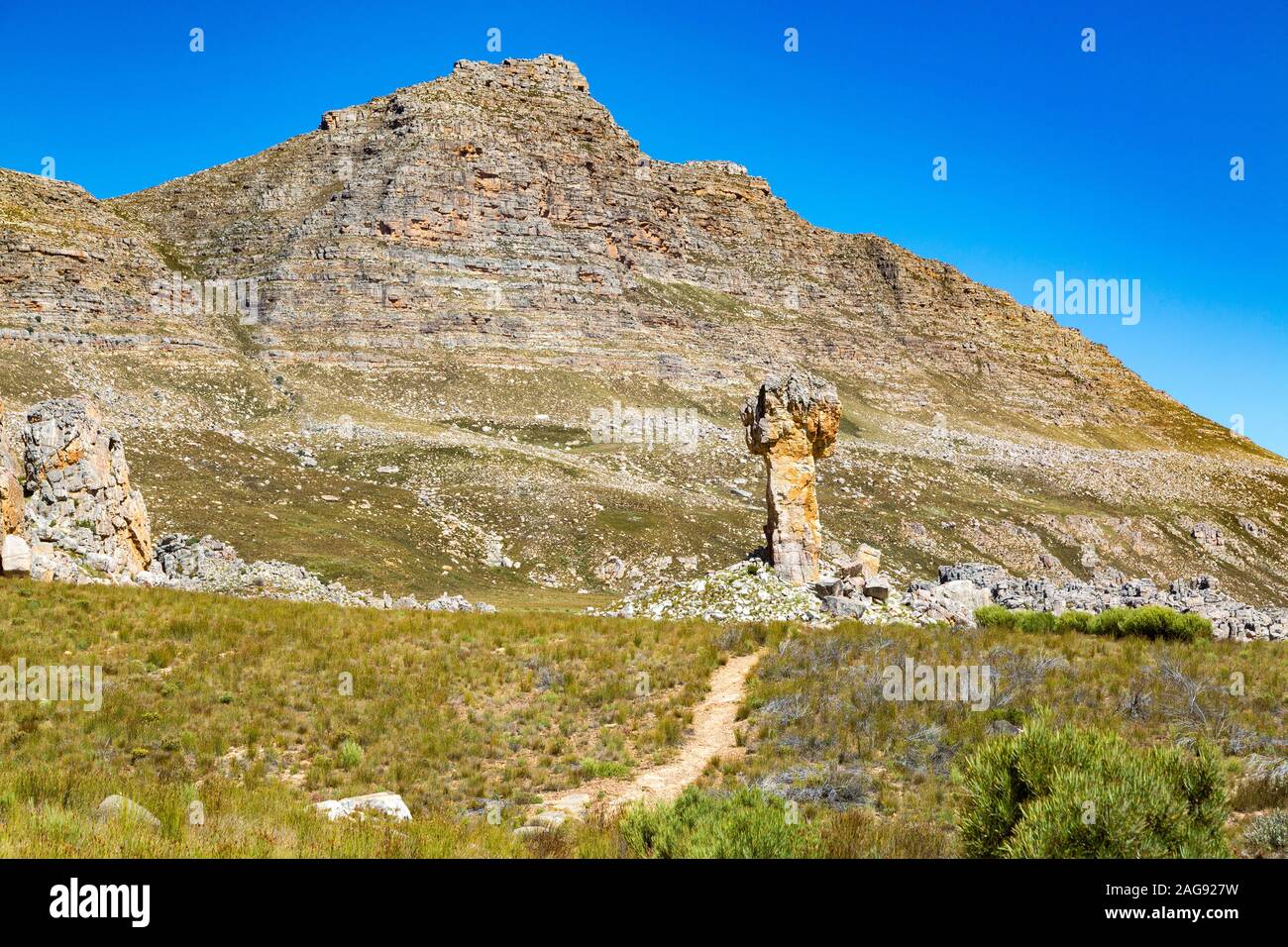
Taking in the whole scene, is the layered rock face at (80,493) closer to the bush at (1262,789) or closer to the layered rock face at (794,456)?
the layered rock face at (794,456)

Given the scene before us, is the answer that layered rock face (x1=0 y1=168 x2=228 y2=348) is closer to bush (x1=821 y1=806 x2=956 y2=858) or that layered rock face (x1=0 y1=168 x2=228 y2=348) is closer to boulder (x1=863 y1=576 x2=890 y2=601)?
boulder (x1=863 y1=576 x2=890 y2=601)

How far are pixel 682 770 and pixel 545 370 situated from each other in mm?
78727

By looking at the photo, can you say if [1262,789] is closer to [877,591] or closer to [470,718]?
[470,718]

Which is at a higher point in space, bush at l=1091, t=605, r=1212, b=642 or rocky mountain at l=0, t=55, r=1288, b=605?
rocky mountain at l=0, t=55, r=1288, b=605

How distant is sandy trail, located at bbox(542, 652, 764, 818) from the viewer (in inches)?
408

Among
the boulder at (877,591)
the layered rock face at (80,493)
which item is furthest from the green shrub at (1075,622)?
the layered rock face at (80,493)

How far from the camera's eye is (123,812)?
24.6ft

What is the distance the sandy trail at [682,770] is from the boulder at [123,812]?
425cm

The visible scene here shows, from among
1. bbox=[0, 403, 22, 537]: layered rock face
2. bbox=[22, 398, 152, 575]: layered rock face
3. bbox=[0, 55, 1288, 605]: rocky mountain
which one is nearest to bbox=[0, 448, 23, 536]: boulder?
bbox=[0, 403, 22, 537]: layered rock face

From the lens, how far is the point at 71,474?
27531 millimetres

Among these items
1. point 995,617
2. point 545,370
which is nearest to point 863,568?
point 995,617

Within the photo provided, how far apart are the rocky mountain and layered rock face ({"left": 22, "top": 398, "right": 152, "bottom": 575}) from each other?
7.97 meters

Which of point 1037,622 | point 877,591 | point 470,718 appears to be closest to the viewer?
point 470,718
